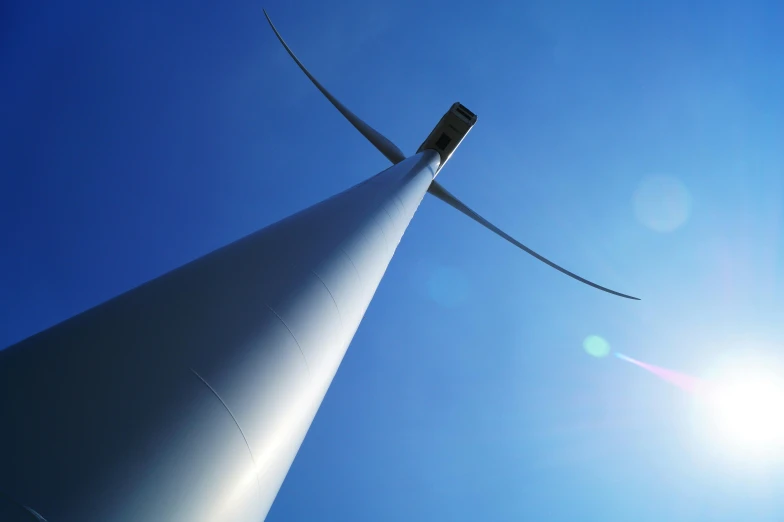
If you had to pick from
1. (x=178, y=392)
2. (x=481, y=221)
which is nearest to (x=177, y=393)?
(x=178, y=392)

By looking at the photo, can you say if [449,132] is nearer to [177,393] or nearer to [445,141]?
[445,141]

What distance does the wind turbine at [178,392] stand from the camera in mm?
2721

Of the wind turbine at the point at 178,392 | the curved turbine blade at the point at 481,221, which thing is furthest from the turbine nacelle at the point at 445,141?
the wind turbine at the point at 178,392

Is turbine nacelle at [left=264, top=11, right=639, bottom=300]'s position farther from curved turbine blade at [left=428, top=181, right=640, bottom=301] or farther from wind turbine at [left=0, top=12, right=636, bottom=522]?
wind turbine at [left=0, top=12, right=636, bottom=522]

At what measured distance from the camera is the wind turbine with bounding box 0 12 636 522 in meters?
2.72

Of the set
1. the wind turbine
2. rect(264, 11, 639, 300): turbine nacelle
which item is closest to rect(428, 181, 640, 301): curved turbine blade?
rect(264, 11, 639, 300): turbine nacelle

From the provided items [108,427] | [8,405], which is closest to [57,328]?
[8,405]

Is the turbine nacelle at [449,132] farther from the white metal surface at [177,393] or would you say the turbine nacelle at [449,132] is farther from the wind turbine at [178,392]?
the white metal surface at [177,393]

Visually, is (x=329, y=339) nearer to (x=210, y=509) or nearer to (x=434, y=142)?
(x=210, y=509)

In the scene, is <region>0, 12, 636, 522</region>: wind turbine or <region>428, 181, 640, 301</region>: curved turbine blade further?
<region>428, 181, 640, 301</region>: curved turbine blade

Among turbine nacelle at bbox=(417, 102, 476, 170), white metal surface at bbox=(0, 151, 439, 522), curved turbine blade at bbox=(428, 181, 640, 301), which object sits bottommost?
white metal surface at bbox=(0, 151, 439, 522)

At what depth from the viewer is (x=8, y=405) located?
2.89 meters

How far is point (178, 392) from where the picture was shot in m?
3.33

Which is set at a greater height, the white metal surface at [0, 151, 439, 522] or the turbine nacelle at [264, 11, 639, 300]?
the turbine nacelle at [264, 11, 639, 300]
